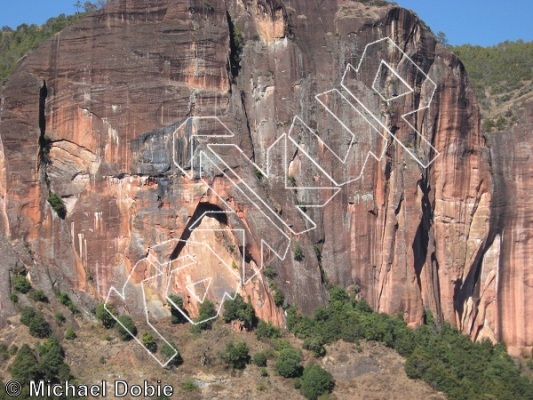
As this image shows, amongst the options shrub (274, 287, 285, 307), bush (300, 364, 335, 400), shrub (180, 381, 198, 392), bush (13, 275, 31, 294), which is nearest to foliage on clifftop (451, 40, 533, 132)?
shrub (274, 287, 285, 307)

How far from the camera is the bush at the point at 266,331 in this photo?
4994cm

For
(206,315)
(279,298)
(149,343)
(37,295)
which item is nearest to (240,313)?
(206,315)

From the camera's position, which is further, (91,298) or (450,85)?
(450,85)

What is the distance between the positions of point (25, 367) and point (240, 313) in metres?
10.0

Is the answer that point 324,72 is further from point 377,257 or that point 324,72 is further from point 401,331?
point 401,331

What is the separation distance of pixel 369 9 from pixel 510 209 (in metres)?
12.7

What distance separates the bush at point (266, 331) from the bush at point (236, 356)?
6.40 ft

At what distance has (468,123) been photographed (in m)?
57.7

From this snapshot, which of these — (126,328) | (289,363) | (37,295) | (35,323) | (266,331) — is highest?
(37,295)

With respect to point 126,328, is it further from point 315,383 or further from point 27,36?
point 27,36

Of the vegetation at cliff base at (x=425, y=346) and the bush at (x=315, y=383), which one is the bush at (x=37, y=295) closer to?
the vegetation at cliff base at (x=425, y=346)

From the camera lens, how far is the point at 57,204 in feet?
168

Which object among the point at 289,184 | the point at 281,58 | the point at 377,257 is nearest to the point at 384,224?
the point at 377,257

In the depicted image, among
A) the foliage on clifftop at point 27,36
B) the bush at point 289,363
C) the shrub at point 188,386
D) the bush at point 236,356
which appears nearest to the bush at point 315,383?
the bush at point 289,363
